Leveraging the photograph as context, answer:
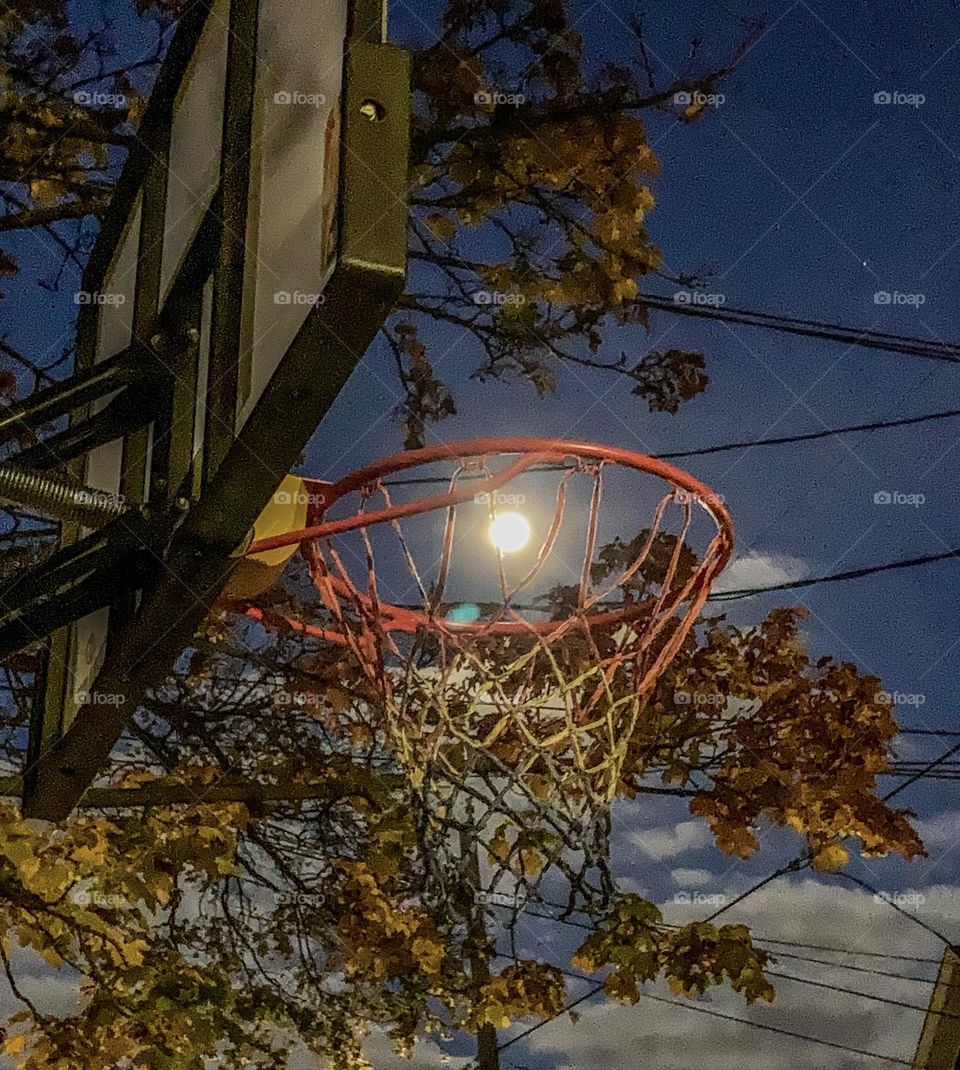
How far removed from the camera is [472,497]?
9.87 feet

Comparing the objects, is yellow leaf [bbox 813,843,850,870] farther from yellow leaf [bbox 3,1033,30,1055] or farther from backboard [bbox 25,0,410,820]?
yellow leaf [bbox 3,1033,30,1055]

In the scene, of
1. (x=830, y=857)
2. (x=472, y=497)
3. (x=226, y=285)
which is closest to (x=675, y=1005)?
(x=830, y=857)

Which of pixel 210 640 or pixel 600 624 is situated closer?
pixel 600 624

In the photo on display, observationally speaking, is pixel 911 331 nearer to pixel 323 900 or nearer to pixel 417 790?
pixel 323 900

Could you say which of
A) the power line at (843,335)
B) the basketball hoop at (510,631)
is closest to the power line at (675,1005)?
the basketball hoop at (510,631)

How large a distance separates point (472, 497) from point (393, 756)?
2.20 meters

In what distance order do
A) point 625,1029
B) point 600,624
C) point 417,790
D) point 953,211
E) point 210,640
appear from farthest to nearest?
point 625,1029 < point 953,211 < point 210,640 < point 600,624 < point 417,790

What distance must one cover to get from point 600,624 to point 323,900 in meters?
2.97

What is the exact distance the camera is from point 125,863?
176 inches

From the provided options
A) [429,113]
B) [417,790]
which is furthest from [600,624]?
[429,113]

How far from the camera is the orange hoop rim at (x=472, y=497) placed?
9.30 feet

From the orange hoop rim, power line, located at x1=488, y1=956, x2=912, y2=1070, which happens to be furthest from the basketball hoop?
power line, located at x1=488, y1=956, x2=912, y2=1070

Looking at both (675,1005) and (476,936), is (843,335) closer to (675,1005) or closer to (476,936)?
(476,936)

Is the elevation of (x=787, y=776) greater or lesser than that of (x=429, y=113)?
lesser
